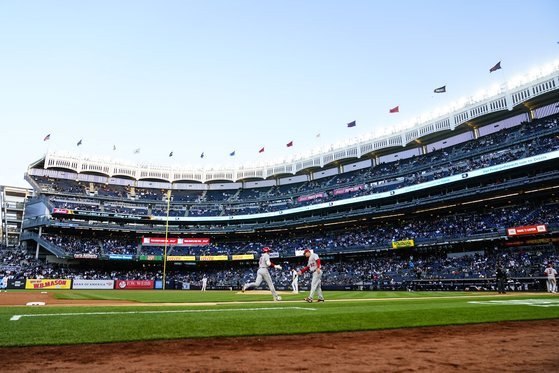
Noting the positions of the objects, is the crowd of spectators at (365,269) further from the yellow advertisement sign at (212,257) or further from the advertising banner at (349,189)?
the advertising banner at (349,189)

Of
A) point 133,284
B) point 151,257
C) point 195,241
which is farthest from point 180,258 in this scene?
point 133,284

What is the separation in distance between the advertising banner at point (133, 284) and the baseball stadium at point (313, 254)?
0.17m

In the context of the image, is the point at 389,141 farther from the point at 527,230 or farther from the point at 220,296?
the point at 220,296

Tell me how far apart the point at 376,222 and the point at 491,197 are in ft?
50.4

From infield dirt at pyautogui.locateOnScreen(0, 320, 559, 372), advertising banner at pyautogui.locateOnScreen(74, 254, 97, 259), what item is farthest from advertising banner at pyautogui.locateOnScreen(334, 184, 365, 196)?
infield dirt at pyautogui.locateOnScreen(0, 320, 559, 372)

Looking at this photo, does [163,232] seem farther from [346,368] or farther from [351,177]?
[346,368]

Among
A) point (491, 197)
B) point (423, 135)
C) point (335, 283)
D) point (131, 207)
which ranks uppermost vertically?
point (423, 135)

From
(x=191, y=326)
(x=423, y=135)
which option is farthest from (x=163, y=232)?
(x=191, y=326)

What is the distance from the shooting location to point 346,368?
11.4 feet

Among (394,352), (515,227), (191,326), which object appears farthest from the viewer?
(515,227)

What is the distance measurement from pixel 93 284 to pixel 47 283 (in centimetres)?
521

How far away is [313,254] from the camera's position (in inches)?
509

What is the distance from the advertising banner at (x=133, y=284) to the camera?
47.2m

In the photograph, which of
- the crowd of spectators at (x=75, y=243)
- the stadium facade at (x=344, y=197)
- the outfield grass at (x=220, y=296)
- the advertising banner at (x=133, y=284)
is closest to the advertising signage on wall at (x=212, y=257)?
the stadium facade at (x=344, y=197)
